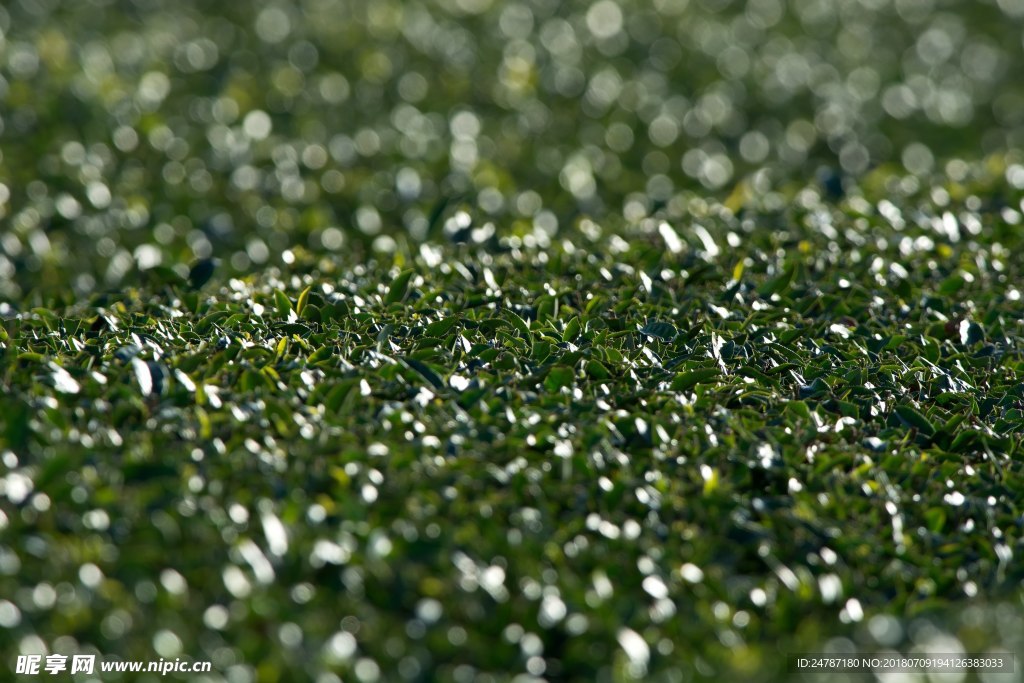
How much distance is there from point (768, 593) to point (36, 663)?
1718 mm

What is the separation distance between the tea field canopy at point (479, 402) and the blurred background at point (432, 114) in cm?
4

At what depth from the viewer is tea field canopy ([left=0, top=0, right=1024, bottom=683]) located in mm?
2699

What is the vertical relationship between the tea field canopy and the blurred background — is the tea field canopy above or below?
above

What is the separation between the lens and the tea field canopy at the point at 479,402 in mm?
2699

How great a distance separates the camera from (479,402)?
3324mm

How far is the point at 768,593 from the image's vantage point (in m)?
2.90

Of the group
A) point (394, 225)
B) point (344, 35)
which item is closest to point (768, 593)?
point (394, 225)

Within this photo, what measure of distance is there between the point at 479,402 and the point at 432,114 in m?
3.92

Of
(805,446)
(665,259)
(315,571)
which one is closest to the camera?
(315,571)

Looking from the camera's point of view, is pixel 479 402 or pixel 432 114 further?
pixel 432 114

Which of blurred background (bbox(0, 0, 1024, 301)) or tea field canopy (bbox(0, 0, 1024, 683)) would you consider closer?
tea field canopy (bbox(0, 0, 1024, 683))

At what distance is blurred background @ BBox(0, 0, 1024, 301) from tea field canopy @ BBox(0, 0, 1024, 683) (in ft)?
0.14

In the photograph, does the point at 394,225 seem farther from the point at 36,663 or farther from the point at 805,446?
the point at 36,663

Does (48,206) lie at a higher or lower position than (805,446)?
lower
